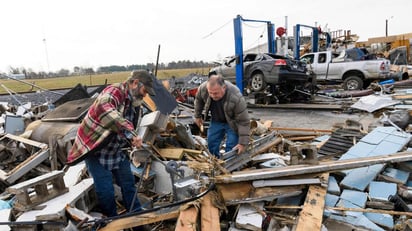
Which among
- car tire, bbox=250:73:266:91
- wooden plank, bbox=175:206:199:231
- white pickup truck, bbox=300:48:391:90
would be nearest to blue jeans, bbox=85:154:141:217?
wooden plank, bbox=175:206:199:231

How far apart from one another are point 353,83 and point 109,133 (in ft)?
38.5

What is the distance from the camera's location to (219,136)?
4.44m

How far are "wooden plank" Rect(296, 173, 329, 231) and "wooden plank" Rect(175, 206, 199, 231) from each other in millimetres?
927

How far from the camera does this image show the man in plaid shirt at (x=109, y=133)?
2727 mm

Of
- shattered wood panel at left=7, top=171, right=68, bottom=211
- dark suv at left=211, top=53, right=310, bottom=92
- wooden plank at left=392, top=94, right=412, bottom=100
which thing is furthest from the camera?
dark suv at left=211, top=53, right=310, bottom=92

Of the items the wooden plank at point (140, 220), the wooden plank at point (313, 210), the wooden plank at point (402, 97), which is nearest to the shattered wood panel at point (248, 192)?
the wooden plank at point (313, 210)

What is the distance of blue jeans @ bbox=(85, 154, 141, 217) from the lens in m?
3.00

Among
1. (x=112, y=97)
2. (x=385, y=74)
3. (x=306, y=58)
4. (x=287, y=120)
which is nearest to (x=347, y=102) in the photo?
(x=287, y=120)

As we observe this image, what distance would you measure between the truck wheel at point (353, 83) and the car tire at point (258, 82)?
4.42 m

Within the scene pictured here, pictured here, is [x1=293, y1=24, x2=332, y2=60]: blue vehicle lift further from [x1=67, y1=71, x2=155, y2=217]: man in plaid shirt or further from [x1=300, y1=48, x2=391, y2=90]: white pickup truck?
[x1=67, y1=71, x2=155, y2=217]: man in plaid shirt

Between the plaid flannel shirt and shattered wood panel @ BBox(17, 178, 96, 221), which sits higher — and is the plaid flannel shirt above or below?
above

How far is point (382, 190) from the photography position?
328cm

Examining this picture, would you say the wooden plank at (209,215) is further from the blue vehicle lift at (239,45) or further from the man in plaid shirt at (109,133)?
the blue vehicle lift at (239,45)

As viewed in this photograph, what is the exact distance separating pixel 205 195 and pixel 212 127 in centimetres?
157
